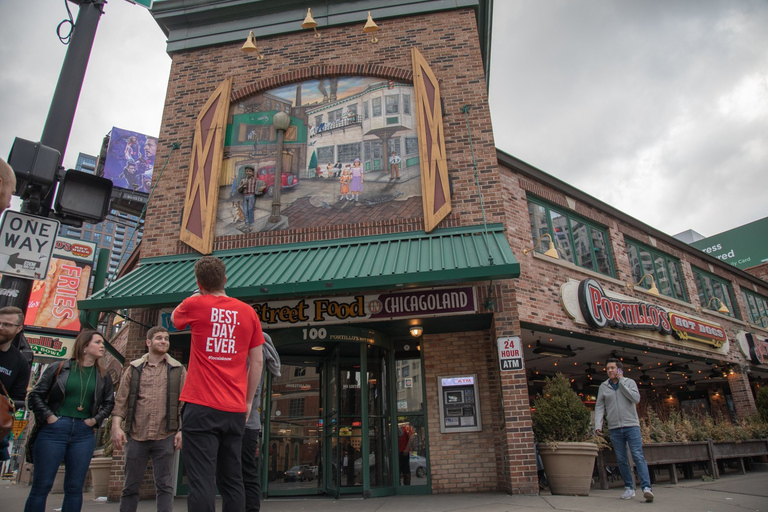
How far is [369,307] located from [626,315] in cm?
714

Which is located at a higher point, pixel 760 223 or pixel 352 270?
pixel 760 223

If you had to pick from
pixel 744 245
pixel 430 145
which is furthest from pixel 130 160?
pixel 744 245

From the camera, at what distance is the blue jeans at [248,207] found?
399 inches

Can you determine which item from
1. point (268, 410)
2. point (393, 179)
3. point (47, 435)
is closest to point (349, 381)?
point (268, 410)

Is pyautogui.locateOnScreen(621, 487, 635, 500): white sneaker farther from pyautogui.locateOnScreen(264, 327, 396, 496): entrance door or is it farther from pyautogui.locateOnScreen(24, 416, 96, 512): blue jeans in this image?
pyautogui.locateOnScreen(24, 416, 96, 512): blue jeans

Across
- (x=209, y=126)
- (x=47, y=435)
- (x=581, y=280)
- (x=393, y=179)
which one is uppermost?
(x=209, y=126)

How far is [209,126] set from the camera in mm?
10766

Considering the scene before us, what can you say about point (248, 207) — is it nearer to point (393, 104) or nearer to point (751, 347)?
point (393, 104)

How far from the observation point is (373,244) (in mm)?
9172

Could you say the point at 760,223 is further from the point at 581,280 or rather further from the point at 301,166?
the point at 301,166

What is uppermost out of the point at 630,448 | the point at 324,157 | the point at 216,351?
the point at 324,157

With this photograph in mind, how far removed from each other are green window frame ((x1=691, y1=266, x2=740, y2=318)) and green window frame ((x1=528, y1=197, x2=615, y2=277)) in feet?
20.3

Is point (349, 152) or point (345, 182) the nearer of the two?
point (345, 182)

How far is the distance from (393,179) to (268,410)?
4.84m
